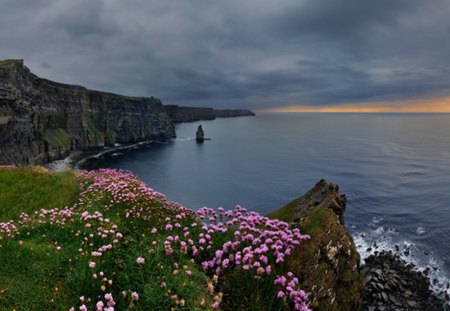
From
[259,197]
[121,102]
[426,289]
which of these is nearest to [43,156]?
[259,197]

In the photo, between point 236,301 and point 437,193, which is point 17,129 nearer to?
point 236,301

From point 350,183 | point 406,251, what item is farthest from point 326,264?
point 350,183

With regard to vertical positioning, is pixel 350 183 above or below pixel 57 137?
below

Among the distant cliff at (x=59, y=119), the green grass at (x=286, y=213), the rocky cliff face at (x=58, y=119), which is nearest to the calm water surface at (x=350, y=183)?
the distant cliff at (x=59, y=119)

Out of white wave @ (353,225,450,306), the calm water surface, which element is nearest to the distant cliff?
the calm water surface

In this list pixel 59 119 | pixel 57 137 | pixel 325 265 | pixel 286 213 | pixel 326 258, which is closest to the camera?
pixel 325 265

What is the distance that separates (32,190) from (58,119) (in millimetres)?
114777

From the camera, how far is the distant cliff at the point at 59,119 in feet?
248

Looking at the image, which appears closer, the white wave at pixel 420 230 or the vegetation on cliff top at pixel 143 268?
the vegetation on cliff top at pixel 143 268

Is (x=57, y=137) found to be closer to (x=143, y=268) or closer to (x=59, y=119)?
(x=59, y=119)

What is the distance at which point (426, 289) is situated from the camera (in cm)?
3170

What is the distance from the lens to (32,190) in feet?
49.5

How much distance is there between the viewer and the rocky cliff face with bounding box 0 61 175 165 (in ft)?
248

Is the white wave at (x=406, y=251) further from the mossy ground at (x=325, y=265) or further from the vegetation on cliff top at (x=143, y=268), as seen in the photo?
the vegetation on cliff top at (x=143, y=268)
